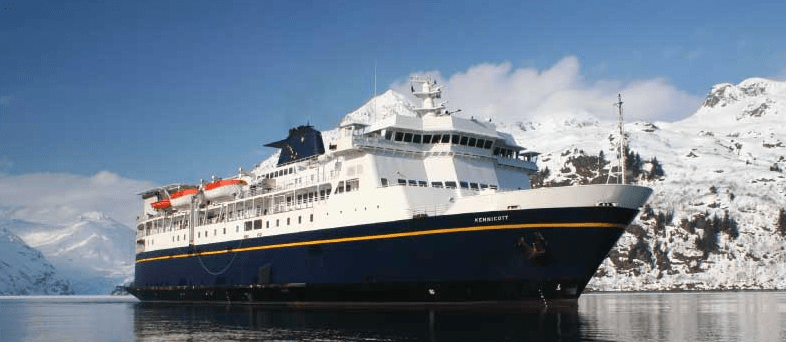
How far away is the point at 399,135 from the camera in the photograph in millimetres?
38750

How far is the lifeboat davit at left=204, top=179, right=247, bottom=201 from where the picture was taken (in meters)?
47.4

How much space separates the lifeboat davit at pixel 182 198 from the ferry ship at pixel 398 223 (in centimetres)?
16

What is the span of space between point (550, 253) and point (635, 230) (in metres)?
99.8

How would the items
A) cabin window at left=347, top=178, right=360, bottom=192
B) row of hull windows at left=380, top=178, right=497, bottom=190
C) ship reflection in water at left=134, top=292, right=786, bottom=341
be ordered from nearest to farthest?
ship reflection in water at left=134, top=292, right=786, bottom=341, row of hull windows at left=380, top=178, right=497, bottom=190, cabin window at left=347, top=178, right=360, bottom=192

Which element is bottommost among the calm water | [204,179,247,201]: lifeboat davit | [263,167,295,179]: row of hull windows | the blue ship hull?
the calm water

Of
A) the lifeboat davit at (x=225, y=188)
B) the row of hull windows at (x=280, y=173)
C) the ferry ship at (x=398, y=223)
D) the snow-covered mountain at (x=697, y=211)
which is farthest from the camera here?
the snow-covered mountain at (x=697, y=211)

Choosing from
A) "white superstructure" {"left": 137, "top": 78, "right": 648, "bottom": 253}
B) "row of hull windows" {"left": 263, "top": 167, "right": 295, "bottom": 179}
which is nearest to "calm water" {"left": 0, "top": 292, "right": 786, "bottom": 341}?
"white superstructure" {"left": 137, "top": 78, "right": 648, "bottom": 253}

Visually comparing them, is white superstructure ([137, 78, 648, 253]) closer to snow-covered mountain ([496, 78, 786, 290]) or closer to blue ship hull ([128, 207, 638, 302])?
blue ship hull ([128, 207, 638, 302])

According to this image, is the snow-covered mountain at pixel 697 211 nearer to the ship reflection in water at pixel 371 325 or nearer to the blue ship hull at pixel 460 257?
the blue ship hull at pixel 460 257

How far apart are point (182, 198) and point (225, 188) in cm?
519

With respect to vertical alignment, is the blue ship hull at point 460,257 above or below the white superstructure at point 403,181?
below

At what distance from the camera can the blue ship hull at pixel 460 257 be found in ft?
105

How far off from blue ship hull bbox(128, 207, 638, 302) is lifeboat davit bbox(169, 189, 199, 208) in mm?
13954

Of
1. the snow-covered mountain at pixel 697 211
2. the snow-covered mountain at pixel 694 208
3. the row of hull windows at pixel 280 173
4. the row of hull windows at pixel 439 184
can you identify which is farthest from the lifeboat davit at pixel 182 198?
the snow-covered mountain at pixel 697 211
